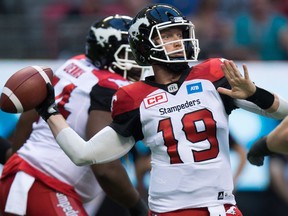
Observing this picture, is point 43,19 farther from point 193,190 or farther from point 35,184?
point 193,190

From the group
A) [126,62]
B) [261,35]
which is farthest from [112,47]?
[261,35]

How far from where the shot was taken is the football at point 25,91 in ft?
14.7

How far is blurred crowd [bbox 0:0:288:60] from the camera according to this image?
8992 millimetres

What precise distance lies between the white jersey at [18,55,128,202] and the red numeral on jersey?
2.90 ft

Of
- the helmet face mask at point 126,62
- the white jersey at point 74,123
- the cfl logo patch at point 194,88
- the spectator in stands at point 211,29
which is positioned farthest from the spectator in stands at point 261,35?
the cfl logo patch at point 194,88

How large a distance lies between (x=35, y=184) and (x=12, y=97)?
2.67 ft

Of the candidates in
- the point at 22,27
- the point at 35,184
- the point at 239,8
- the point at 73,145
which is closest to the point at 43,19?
the point at 22,27

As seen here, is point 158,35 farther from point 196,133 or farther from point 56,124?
point 56,124

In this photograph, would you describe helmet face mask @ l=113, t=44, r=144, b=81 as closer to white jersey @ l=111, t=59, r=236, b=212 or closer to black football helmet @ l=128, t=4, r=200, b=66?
black football helmet @ l=128, t=4, r=200, b=66

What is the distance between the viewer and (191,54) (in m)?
4.41

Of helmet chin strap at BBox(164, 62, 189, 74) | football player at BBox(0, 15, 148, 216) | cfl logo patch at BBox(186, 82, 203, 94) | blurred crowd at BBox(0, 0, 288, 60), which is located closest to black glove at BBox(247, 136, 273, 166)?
cfl logo patch at BBox(186, 82, 203, 94)

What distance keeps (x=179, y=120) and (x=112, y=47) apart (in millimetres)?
1219

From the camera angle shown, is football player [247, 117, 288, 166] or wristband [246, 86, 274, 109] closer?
football player [247, 117, 288, 166]

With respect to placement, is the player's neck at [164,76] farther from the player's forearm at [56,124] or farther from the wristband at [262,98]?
the player's forearm at [56,124]
